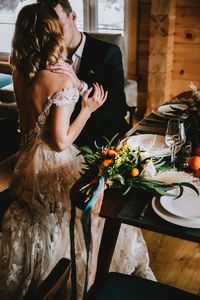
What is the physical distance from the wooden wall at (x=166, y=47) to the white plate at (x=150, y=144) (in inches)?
88.3

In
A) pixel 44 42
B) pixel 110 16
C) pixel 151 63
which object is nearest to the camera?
pixel 44 42

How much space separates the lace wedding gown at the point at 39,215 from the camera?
6.02 feet

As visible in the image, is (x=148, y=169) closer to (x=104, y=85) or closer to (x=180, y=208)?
(x=180, y=208)

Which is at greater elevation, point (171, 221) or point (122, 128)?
point (171, 221)

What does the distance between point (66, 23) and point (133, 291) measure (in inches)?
60.9

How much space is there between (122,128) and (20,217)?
3.37 ft

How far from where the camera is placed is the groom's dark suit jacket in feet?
8.40

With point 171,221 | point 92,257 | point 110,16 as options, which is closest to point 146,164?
point 171,221

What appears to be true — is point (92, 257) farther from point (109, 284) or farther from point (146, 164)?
point (146, 164)

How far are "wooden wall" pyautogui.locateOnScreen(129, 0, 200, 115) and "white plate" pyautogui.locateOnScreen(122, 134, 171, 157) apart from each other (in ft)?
7.36

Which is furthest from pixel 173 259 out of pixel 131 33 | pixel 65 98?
pixel 131 33

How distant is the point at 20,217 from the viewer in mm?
1854

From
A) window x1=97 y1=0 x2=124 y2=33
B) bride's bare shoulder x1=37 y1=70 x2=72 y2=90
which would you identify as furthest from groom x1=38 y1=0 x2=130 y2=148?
window x1=97 y1=0 x2=124 y2=33

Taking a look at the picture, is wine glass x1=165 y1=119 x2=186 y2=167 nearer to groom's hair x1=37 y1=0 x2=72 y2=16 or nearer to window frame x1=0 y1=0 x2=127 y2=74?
groom's hair x1=37 y1=0 x2=72 y2=16
